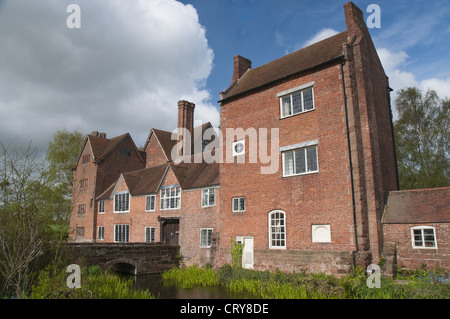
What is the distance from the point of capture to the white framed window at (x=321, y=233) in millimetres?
16112

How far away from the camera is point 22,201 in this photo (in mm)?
9242

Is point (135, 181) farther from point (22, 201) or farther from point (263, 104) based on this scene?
point (22, 201)

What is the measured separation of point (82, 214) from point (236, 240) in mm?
25919

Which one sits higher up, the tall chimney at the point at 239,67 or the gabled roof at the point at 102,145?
the tall chimney at the point at 239,67

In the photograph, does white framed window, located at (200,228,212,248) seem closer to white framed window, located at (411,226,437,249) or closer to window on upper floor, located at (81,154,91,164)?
white framed window, located at (411,226,437,249)

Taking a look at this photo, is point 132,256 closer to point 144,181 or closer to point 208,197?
point 208,197

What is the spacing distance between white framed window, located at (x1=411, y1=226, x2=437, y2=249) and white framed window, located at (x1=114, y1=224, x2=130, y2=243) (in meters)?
24.0

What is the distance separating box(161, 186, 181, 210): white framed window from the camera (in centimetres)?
2662

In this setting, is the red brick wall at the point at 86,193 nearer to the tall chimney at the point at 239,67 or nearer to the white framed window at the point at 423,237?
the tall chimney at the point at 239,67

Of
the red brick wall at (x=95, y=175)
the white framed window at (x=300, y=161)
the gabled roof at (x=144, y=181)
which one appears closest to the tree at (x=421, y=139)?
the white framed window at (x=300, y=161)

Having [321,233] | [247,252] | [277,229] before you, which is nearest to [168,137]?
[247,252]

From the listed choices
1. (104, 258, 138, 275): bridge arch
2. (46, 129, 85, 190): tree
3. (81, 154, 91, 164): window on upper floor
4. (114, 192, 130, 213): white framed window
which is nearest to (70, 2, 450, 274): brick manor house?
(104, 258, 138, 275): bridge arch

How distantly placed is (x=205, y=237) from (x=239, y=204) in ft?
15.8

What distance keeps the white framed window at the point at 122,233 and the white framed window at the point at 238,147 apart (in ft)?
51.9
